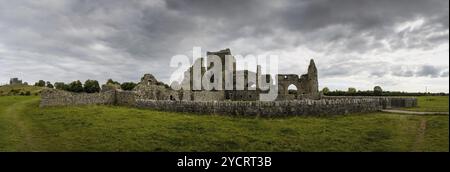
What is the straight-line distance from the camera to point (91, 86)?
5731 centimetres

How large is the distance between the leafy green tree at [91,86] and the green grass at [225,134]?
126 ft

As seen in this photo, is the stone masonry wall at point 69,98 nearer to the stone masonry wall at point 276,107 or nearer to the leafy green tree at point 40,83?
the stone masonry wall at point 276,107

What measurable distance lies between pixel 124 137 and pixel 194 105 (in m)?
9.02

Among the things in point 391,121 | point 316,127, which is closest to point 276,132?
point 316,127

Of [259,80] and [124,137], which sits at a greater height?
[259,80]

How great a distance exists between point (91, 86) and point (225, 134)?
49760mm

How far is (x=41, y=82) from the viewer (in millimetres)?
74875

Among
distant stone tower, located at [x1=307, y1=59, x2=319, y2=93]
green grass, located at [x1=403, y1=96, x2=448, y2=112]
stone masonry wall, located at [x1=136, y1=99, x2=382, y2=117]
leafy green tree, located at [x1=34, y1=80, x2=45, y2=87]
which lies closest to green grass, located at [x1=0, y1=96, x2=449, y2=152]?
stone masonry wall, located at [x1=136, y1=99, x2=382, y2=117]

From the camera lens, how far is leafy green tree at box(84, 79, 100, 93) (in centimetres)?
5660

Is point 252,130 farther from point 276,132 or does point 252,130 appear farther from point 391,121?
point 391,121

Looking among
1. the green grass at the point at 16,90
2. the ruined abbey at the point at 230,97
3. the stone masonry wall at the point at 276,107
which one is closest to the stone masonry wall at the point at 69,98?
the ruined abbey at the point at 230,97

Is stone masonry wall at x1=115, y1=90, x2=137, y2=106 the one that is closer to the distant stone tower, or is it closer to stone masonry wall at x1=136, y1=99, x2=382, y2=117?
stone masonry wall at x1=136, y1=99, x2=382, y2=117

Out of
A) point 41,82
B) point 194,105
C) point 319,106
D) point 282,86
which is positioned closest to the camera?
point 319,106

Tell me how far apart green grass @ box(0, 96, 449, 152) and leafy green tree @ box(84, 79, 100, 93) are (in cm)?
3840
